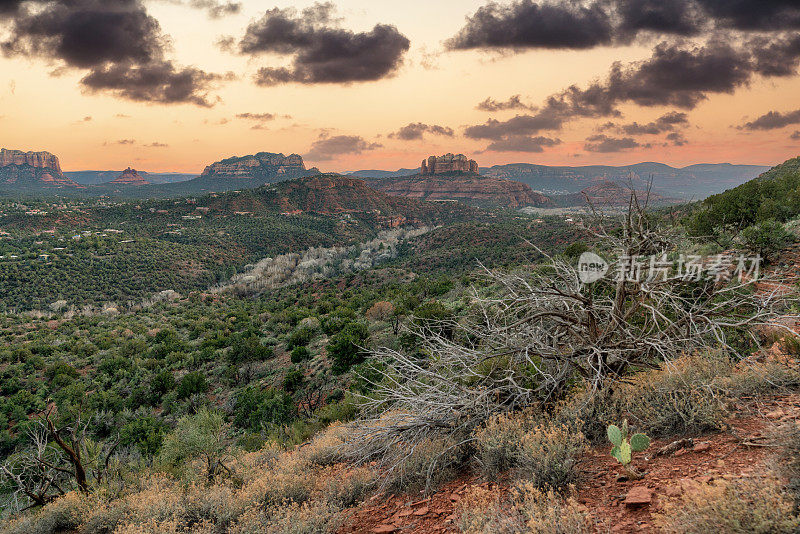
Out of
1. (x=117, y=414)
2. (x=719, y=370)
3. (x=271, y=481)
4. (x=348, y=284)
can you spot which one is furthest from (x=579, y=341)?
(x=348, y=284)

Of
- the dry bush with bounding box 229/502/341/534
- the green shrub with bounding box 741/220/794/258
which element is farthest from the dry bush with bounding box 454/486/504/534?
the green shrub with bounding box 741/220/794/258

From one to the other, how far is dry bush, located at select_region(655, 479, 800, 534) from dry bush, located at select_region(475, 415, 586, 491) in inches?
38.9

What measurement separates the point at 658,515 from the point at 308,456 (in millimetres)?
5576

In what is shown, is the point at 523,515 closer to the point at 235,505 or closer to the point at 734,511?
the point at 734,511

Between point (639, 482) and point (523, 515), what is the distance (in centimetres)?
118

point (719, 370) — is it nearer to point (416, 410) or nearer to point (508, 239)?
point (416, 410)

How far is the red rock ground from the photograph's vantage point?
9.59 feet

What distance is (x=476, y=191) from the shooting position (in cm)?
17712

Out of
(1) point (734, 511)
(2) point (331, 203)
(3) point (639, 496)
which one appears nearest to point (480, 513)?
(3) point (639, 496)

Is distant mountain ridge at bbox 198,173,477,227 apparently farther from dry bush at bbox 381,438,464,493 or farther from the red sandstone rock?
the red sandstone rock

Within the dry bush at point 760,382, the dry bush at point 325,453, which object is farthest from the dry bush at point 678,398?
the dry bush at point 325,453

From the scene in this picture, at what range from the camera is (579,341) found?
5.23 meters

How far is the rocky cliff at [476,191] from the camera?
16588cm

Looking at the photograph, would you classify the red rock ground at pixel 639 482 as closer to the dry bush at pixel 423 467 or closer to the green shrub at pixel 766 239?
the dry bush at pixel 423 467
